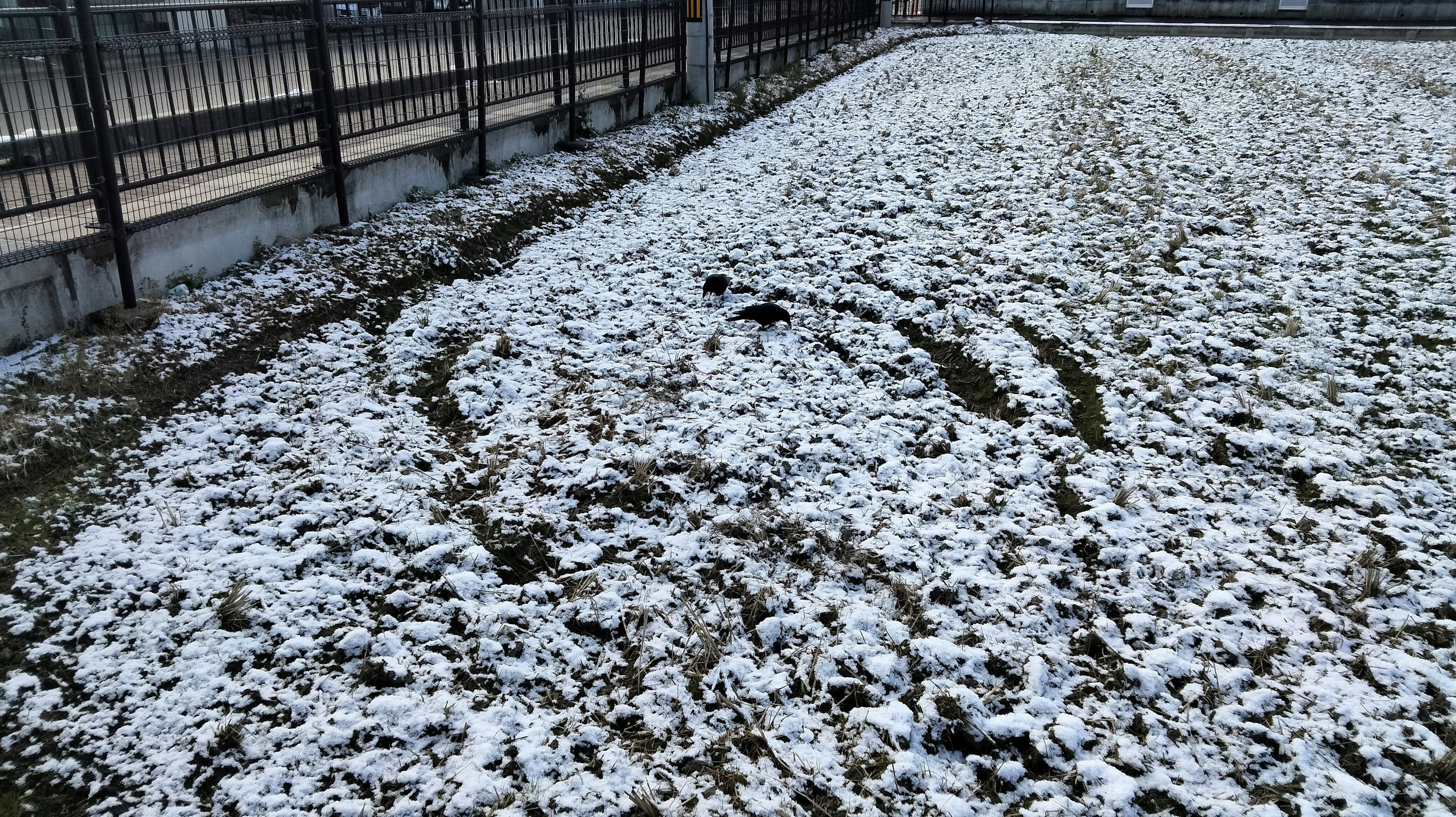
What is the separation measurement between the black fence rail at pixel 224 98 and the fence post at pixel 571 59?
→ 301mm

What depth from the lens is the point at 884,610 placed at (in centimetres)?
421

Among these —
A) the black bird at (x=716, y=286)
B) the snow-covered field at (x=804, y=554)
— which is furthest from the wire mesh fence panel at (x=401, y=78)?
the black bird at (x=716, y=286)

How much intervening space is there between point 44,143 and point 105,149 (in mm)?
332

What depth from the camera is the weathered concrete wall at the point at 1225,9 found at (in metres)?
33.2

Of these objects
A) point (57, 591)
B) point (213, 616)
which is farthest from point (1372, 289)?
point (57, 591)

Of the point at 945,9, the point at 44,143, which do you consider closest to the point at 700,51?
the point at 44,143

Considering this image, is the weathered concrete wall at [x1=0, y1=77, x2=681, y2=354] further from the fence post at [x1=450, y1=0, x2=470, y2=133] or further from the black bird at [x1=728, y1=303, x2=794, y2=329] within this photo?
the black bird at [x1=728, y1=303, x2=794, y2=329]

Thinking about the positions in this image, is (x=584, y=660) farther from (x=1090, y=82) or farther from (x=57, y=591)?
(x=1090, y=82)

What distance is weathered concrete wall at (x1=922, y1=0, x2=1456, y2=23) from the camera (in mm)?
33219

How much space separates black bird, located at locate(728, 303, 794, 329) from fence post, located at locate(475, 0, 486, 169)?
4.98m

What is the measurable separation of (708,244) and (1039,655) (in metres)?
6.25

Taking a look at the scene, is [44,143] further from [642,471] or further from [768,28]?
[768,28]

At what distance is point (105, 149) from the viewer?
19.7 ft

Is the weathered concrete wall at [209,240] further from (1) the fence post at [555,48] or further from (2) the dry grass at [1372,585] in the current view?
(2) the dry grass at [1372,585]
